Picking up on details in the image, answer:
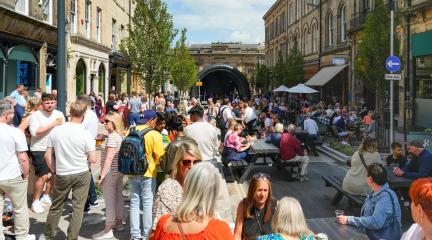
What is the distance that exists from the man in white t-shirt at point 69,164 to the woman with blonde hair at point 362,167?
431 cm

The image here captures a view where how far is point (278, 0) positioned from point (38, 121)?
162 feet

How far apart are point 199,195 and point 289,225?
887 mm

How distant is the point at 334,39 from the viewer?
103 ft

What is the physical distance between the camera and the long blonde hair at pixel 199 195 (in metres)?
2.82

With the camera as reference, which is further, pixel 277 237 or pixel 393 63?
pixel 393 63

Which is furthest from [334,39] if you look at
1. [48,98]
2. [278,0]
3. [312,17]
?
[48,98]

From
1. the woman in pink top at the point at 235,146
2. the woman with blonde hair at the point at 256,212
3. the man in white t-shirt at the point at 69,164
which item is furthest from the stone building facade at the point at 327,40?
the woman with blonde hair at the point at 256,212

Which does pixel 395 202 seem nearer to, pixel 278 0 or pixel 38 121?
pixel 38 121

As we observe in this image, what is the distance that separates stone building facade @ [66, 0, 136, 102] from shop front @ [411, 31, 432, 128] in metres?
15.5

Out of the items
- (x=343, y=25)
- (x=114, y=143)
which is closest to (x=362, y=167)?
(x=114, y=143)

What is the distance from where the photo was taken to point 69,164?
17.4ft

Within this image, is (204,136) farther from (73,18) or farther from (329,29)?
(329,29)

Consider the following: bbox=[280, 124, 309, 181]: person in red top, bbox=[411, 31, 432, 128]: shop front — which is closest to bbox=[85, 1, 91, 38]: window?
bbox=[411, 31, 432, 128]: shop front

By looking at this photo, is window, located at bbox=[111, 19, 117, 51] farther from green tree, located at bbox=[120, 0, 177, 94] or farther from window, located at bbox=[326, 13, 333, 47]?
window, located at bbox=[326, 13, 333, 47]
